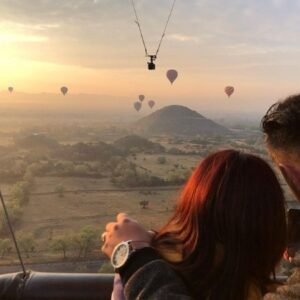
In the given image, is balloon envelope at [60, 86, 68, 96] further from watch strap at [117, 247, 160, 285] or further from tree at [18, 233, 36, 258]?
watch strap at [117, 247, 160, 285]

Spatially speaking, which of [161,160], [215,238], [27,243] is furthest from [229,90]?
[215,238]

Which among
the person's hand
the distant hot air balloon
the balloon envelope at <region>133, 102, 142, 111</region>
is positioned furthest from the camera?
the balloon envelope at <region>133, 102, 142, 111</region>

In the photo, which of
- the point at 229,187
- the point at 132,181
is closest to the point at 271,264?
the point at 229,187

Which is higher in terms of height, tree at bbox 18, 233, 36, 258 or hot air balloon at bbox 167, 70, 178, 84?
hot air balloon at bbox 167, 70, 178, 84

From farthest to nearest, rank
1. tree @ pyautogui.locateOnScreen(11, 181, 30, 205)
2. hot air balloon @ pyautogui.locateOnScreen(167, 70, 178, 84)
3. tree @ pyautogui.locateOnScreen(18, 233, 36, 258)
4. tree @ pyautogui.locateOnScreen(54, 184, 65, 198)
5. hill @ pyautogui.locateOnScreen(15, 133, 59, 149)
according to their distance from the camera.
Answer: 1. tree @ pyautogui.locateOnScreen(54, 184, 65, 198)
2. hill @ pyautogui.locateOnScreen(15, 133, 59, 149)
3. hot air balloon @ pyautogui.locateOnScreen(167, 70, 178, 84)
4. tree @ pyautogui.locateOnScreen(11, 181, 30, 205)
5. tree @ pyautogui.locateOnScreen(18, 233, 36, 258)

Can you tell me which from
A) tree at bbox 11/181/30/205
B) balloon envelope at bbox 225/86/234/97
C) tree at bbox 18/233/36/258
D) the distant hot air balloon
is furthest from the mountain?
tree at bbox 18/233/36/258

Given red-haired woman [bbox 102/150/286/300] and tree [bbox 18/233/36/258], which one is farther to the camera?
tree [bbox 18/233/36/258]

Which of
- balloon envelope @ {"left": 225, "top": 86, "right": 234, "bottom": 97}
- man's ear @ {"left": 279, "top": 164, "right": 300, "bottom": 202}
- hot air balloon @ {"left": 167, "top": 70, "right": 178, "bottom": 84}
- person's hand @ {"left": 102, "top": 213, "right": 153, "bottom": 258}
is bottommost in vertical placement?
balloon envelope @ {"left": 225, "top": 86, "right": 234, "bottom": 97}

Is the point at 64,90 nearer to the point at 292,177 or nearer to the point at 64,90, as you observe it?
the point at 64,90
